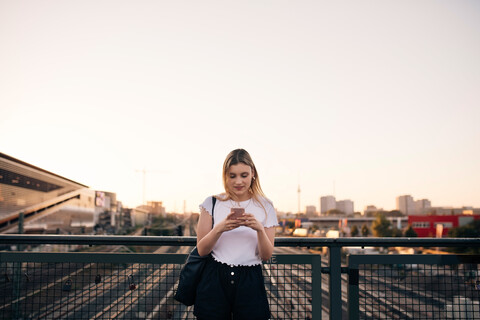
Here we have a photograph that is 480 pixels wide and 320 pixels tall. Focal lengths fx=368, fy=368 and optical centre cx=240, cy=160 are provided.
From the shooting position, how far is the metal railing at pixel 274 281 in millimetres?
3195

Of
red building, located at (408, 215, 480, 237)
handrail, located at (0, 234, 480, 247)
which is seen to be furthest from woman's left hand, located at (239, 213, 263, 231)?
red building, located at (408, 215, 480, 237)

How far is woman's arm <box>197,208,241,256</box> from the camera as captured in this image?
2.22m

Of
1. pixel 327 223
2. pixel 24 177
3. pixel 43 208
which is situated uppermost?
pixel 24 177

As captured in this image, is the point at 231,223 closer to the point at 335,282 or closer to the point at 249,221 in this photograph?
the point at 249,221

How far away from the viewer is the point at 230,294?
241 cm

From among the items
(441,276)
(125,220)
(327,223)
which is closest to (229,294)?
(441,276)

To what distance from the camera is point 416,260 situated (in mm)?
3385

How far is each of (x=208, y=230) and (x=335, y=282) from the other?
1527 millimetres

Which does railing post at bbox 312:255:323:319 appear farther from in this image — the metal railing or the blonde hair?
the blonde hair

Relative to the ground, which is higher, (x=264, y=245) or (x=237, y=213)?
(x=237, y=213)

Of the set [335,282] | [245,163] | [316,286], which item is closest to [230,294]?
[245,163]

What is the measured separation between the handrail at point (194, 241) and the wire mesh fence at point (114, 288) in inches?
5.3

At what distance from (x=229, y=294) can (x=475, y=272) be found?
241 cm

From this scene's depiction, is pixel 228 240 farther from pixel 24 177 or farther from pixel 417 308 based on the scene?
pixel 24 177
